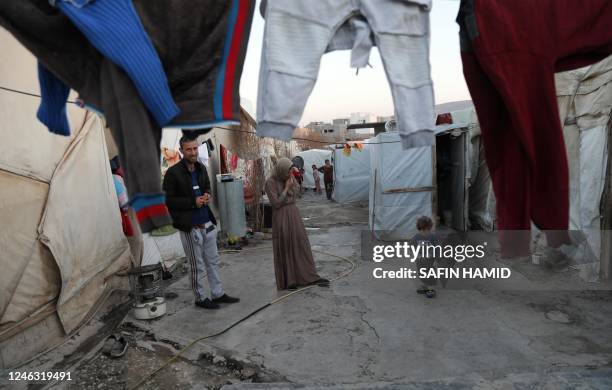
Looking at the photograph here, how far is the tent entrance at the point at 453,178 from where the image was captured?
7137mm

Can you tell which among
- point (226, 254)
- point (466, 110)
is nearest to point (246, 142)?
point (226, 254)

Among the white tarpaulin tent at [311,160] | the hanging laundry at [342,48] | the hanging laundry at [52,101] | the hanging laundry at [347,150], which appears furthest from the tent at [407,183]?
the white tarpaulin tent at [311,160]

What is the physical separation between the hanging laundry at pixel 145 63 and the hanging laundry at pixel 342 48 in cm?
13

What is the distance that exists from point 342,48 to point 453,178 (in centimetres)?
688

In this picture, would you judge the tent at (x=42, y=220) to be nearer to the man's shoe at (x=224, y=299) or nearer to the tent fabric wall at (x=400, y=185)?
the man's shoe at (x=224, y=299)

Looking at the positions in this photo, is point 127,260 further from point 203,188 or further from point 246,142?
point 246,142

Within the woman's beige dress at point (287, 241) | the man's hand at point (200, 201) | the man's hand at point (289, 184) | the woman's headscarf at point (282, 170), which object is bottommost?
the woman's beige dress at point (287, 241)

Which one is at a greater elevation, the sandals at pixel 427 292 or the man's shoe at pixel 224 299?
the man's shoe at pixel 224 299

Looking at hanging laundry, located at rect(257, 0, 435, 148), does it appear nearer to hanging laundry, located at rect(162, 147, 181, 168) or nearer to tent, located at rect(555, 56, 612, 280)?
tent, located at rect(555, 56, 612, 280)

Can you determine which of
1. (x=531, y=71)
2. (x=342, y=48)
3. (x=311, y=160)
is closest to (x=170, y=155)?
(x=342, y=48)

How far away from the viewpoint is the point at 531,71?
1.65m

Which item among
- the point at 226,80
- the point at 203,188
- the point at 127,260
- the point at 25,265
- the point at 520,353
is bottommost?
the point at 520,353

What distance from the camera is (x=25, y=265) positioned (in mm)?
3180

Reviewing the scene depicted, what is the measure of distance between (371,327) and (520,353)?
1.27 m
